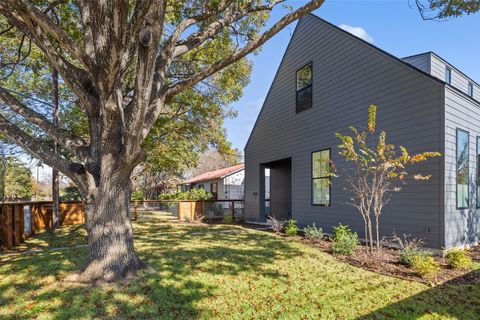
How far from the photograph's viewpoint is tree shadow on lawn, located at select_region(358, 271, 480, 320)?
353 cm

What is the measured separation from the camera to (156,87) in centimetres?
499

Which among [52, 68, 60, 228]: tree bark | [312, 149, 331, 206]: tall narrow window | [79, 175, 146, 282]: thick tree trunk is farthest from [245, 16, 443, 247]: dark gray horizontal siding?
[52, 68, 60, 228]: tree bark

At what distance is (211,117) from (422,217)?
8.84m

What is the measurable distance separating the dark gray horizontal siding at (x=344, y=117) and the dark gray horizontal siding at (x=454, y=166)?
0.23m

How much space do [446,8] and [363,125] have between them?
319cm

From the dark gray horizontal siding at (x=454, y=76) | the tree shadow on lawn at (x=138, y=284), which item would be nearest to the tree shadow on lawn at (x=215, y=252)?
the tree shadow on lawn at (x=138, y=284)

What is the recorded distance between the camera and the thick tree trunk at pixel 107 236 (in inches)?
177

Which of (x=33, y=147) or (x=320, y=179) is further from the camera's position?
(x=320, y=179)

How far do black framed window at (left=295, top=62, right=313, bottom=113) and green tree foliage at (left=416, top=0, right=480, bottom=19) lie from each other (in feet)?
15.1

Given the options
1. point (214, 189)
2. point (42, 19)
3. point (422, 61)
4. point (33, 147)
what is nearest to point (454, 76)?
point (422, 61)

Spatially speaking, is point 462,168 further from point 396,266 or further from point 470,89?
point 470,89

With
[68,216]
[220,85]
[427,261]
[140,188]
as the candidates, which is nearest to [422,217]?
[427,261]

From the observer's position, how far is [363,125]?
317 inches

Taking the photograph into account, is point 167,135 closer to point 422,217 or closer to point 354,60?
point 354,60
